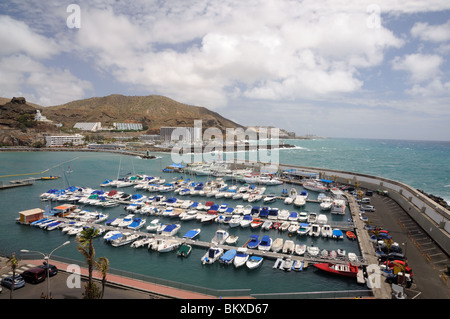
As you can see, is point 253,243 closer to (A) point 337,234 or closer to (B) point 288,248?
(B) point 288,248

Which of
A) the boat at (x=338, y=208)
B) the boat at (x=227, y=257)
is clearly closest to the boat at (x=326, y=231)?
the boat at (x=338, y=208)

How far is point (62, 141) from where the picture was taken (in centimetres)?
13738

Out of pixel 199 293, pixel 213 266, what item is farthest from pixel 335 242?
pixel 199 293

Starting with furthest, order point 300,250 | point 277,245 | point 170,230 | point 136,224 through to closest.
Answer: point 136,224
point 170,230
point 277,245
point 300,250

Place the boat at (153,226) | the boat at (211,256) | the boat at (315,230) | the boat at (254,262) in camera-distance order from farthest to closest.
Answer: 1. the boat at (153,226)
2. the boat at (315,230)
3. the boat at (211,256)
4. the boat at (254,262)

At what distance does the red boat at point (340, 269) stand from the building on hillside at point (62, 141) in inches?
5847

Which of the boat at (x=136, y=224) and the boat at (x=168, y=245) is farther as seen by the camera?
the boat at (x=136, y=224)

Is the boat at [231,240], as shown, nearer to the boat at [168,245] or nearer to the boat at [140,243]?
the boat at [168,245]

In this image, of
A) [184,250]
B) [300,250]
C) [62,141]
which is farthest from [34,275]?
[62,141]

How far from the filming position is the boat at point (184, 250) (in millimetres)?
22622

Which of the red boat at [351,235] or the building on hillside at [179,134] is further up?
the building on hillside at [179,134]

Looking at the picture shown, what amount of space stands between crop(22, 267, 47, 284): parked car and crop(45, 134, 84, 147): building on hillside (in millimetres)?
140119

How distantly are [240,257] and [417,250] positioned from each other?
15.0m

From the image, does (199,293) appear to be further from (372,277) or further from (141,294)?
(372,277)
